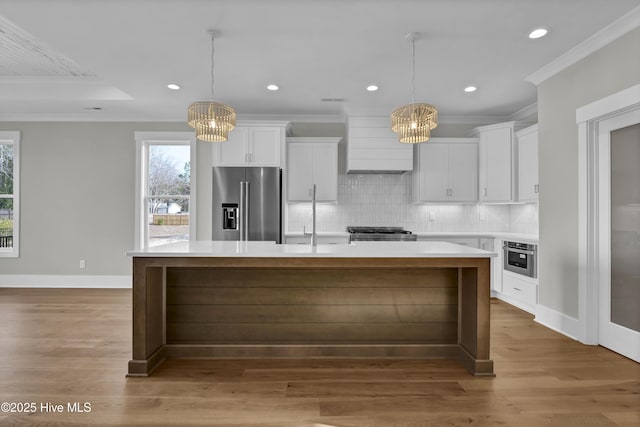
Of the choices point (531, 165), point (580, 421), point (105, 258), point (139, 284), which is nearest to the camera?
point (580, 421)

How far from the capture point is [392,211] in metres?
5.49

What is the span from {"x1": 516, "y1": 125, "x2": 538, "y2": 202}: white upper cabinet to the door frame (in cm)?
121

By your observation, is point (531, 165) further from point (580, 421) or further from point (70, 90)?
point (70, 90)

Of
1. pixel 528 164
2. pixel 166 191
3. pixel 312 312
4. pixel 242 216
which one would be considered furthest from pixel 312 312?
pixel 166 191

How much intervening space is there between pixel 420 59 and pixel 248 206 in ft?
8.77

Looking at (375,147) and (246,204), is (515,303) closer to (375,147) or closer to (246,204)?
(375,147)

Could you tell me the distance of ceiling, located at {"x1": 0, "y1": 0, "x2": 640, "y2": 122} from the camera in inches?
104

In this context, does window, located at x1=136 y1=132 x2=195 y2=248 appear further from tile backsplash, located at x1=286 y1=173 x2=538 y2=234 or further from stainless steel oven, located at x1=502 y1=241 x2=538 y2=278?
stainless steel oven, located at x1=502 y1=241 x2=538 y2=278

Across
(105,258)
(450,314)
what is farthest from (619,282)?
(105,258)

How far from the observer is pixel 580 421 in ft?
6.30

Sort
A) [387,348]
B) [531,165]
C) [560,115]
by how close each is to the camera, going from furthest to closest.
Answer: [531,165]
[560,115]
[387,348]

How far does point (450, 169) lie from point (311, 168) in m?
2.00

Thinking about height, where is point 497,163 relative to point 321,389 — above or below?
above

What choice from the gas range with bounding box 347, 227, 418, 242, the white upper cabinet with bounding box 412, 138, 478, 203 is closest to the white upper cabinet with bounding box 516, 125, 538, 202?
the white upper cabinet with bounding box 412, 138, 478, 203
